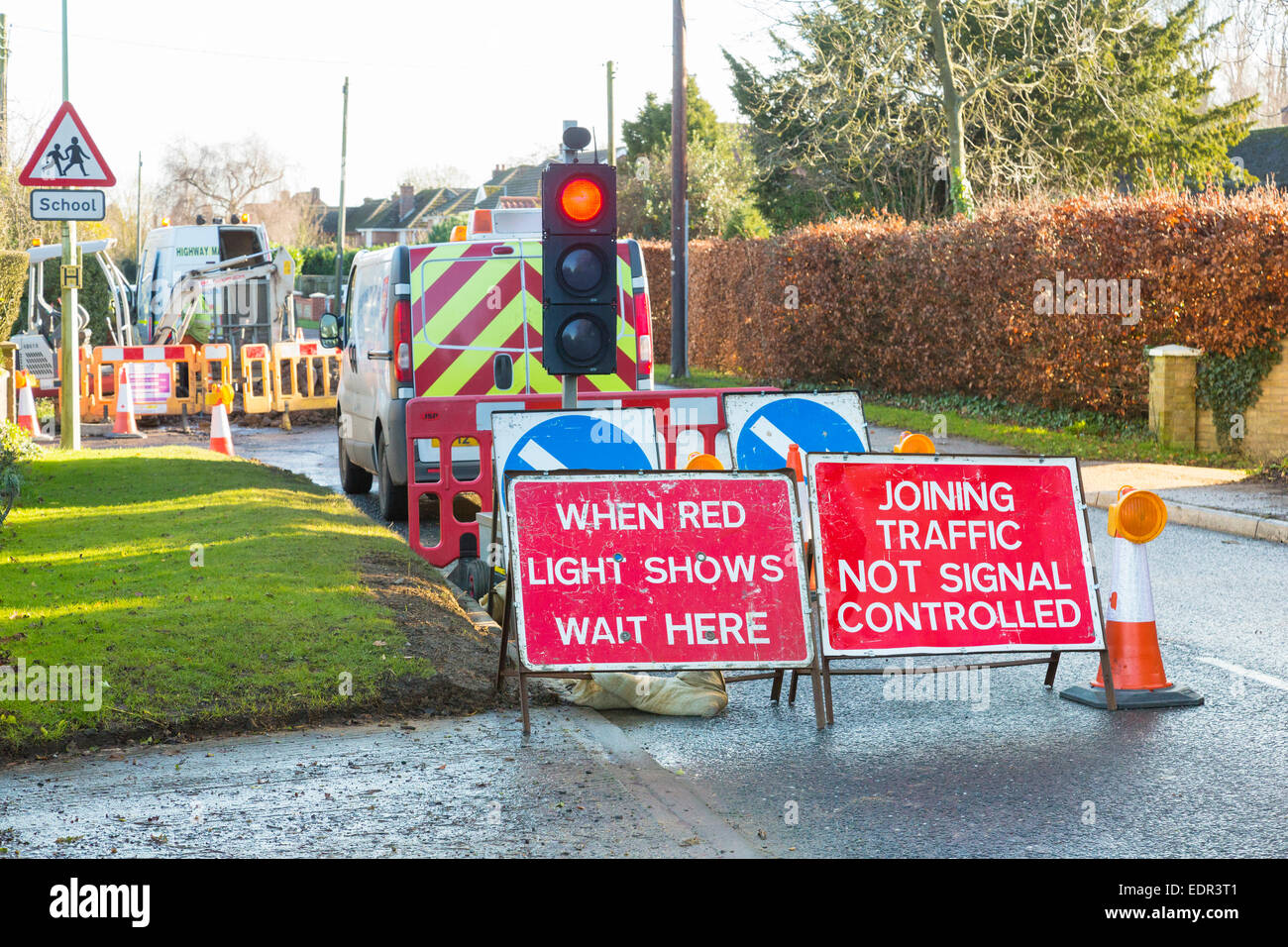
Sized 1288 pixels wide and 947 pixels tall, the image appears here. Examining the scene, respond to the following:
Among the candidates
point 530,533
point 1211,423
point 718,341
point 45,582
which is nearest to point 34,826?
point 530,533

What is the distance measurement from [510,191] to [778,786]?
3792 inches

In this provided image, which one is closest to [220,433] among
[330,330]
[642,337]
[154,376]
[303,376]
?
[330,330]

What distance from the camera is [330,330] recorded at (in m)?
13.1

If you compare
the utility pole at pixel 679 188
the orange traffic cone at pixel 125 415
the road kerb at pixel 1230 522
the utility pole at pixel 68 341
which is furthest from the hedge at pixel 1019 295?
the utility pole at pixel 68 341

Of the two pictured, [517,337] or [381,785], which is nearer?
[381,785]

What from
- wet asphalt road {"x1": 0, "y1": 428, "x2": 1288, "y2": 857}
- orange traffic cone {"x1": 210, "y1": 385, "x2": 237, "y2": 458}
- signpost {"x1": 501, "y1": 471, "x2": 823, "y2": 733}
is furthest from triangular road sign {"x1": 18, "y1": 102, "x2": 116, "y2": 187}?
wet asphalt road {"x1": 0, "y1": 428, "x2": 1288, "y2": 857}

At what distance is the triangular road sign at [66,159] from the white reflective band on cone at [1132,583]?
927cm

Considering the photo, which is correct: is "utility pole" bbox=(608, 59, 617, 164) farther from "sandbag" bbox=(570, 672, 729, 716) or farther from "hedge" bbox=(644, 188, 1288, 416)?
"sandbag" bbox=(570, 672, 729, 716)

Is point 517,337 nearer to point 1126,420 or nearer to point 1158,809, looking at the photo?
point 1158,809

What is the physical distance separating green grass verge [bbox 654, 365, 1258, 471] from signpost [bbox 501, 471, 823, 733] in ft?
23.9

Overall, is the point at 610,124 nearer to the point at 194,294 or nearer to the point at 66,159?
the point at 194,294

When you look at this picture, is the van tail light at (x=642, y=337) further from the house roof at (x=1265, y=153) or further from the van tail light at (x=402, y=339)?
the house roof at (x=1265, y=153)

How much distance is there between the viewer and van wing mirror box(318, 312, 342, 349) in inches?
511

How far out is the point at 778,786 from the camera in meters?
5.14
